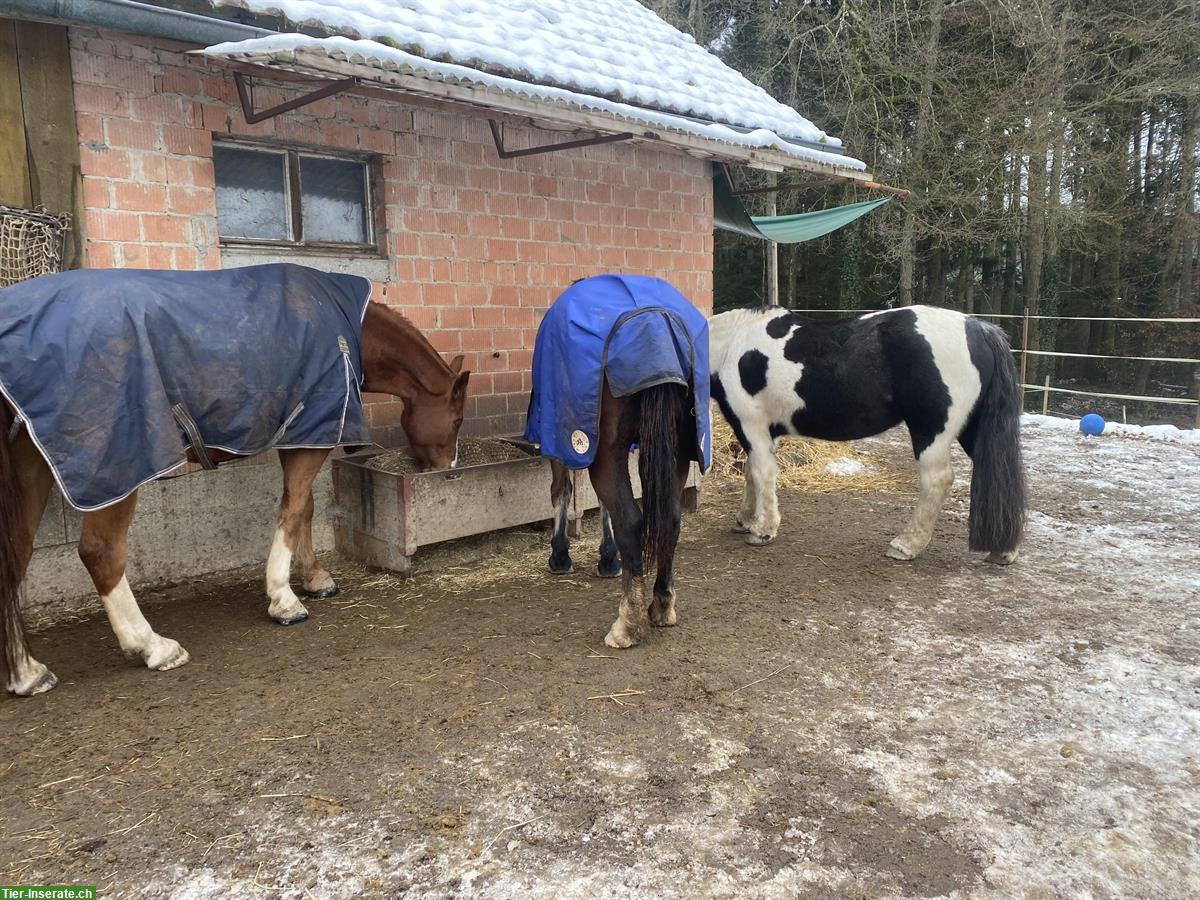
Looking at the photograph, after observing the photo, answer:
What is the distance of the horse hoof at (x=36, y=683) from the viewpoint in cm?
302

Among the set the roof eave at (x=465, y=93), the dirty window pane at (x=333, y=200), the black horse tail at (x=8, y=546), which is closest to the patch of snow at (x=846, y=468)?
the roof eave at (x=465, y=93)

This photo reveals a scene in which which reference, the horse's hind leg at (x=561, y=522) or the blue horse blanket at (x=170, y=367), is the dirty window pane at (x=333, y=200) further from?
the horse's hind leg at (x=561, y=522)

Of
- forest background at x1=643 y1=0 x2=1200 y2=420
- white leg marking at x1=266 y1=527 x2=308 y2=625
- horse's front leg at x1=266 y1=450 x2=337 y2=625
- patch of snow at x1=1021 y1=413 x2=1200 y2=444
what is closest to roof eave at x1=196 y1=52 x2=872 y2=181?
horse's front leg at x1=266 y1=450 x2=337 y2=625

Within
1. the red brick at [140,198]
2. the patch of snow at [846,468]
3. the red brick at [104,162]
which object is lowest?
the patch of snow at [846,468]

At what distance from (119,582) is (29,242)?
170 cm

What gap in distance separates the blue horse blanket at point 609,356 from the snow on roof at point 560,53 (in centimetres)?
126

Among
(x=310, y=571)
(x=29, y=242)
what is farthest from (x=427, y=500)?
(x=29, y=242)

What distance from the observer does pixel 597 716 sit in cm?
290

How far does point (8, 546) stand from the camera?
284 centimetres

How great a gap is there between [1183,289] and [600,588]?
1559 centimetres

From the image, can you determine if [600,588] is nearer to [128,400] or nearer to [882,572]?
[882,572]

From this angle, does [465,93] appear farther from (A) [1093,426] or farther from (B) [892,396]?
(A) [1093,426]

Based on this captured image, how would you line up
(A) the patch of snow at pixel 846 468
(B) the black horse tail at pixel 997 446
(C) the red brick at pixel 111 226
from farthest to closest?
(A) the patch of snow at pixel 846 468 → (B) the black horse tail at pixel 997 446 → (C) the red brick at pixel 111 226

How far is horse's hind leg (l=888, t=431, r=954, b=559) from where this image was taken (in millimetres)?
4656
